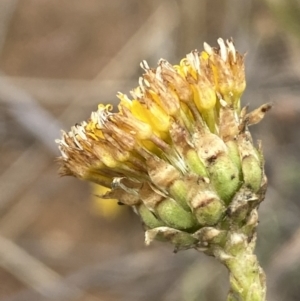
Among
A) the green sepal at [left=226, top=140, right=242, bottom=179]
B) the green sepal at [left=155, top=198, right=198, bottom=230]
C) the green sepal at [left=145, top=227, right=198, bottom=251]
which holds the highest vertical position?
the green sepal at [left=226, top=140, right=242, bottom=179]

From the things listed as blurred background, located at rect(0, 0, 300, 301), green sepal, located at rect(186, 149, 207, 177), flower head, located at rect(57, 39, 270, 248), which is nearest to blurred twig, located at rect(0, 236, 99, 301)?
blurred background, located at rect(0, 0, 300, 301)

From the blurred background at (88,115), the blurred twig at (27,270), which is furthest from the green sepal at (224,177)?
the blurred twig at (27,270)

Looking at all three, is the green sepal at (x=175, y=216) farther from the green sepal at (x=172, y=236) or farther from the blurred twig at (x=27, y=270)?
the blurred twig at (x=27, y=270)

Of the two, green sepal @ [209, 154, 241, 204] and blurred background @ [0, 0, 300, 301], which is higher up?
blurred background @ [0, 0, 300, 301]

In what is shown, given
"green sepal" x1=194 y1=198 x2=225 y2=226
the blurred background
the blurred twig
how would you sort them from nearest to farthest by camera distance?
"green sepal" x1=194 y1=198 x2=225 y2=226, the blurred background, the blurred twig

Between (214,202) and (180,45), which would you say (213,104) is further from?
(180,45)

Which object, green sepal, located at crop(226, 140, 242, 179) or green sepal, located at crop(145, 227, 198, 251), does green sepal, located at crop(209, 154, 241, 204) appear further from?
green sepal, located at crop(145, 227, 198, 251)

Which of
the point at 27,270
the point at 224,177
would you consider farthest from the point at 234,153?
the point at 27,270
